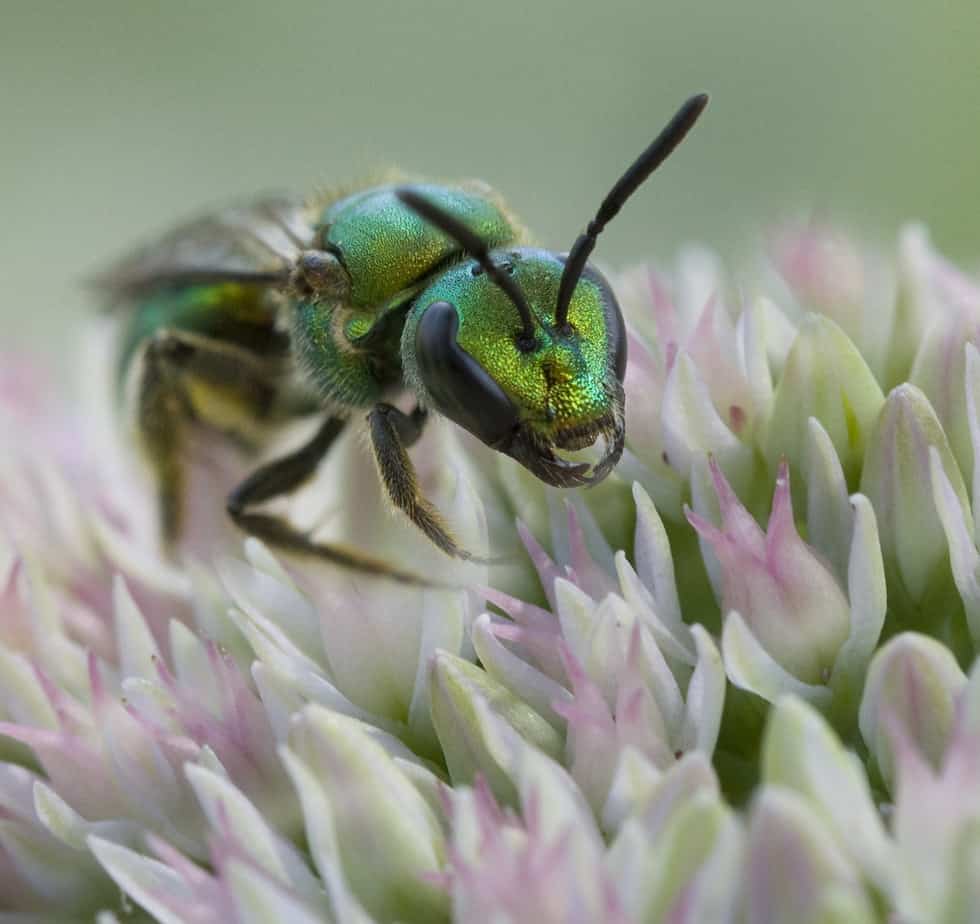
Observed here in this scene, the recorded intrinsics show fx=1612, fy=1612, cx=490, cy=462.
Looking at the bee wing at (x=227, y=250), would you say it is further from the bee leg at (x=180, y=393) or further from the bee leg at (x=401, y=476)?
the bee leg at (x=401, y=476)

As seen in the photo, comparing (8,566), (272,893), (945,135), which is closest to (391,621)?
(272,893)

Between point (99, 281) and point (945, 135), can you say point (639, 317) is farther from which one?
point (945, 135)

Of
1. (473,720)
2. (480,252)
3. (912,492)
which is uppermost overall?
(480,252)

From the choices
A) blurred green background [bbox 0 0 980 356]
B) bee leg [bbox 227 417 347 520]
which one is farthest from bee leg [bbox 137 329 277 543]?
blurred green background [bbox 0 0 980 356]

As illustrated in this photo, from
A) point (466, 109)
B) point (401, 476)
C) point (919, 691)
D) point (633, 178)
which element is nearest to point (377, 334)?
point (401, 476)

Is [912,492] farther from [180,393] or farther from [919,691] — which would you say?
[180,393]

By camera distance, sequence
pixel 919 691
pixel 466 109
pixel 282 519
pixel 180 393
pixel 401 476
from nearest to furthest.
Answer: pixel 919 691 < pixel 401 476 < pixel 282 519 < pixel 180 393 < pixel 466 109
